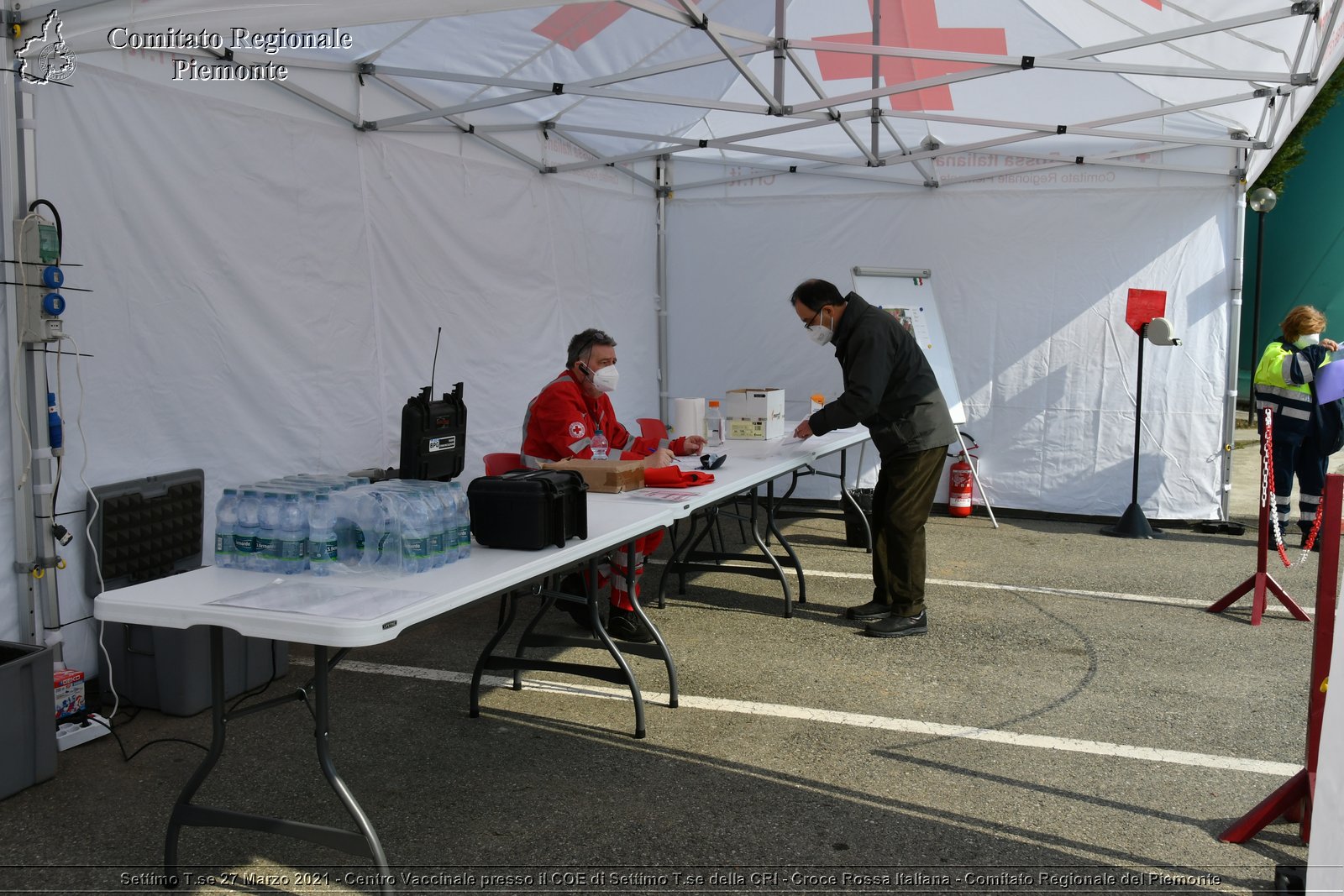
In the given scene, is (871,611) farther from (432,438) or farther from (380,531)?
(380,531)

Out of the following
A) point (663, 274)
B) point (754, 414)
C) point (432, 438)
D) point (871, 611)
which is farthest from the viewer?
point (663, 274)

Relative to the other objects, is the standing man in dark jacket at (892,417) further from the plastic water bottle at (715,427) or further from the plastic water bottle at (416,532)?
the plastic water bottle at (416,532)

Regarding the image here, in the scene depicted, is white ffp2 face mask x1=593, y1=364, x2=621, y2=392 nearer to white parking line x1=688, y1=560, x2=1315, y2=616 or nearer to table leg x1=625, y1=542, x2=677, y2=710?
table leg x1=625, y1=542, x2=677, y2=710

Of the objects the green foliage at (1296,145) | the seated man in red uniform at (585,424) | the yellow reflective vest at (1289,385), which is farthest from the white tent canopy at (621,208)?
the green foliage at (1296,145)

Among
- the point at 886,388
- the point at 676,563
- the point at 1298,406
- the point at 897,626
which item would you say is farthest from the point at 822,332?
the point at 1298,406

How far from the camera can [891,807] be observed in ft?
9.08

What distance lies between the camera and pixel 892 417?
4.32 m

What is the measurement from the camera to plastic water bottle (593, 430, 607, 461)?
13.4 ft

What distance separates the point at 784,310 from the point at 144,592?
19.5ft

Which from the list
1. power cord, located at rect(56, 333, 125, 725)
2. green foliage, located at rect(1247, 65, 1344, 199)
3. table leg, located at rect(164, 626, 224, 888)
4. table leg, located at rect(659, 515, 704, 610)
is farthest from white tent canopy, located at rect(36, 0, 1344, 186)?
green foliage, located at rect(1247, 65, 1344, 199)

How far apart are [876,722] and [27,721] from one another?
2.63m

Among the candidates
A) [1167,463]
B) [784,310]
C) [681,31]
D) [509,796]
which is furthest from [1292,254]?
[509,796]

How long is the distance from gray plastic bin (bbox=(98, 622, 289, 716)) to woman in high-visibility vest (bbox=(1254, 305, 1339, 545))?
5839 mm

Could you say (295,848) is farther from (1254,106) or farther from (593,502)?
(1254,106)
